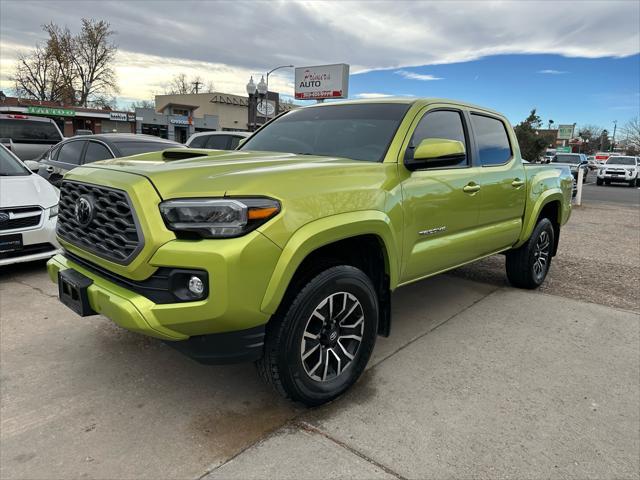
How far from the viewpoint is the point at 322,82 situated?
84.6 ft

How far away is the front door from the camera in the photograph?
10.6 ft

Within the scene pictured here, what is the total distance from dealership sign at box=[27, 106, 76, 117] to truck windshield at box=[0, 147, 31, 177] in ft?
130

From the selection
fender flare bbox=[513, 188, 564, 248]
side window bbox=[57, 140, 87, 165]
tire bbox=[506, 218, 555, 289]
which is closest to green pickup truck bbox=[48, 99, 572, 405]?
fender flare bbox=[513, 188, 564, 248]

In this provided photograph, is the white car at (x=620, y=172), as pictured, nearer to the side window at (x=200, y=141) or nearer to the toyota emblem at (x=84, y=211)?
the side window at (x=200, y=141)

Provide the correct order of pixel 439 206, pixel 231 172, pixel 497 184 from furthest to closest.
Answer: pixel 497 184 < pixel 439 206 < pixel 231 172

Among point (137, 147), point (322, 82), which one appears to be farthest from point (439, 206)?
point (322, 82)

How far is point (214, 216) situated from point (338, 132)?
A: 161cm

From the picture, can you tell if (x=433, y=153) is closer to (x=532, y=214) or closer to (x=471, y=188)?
(x=471, y=188)

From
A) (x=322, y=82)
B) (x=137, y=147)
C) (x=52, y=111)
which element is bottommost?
(x=137, y=147)

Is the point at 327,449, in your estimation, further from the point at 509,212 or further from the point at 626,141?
the point at 626,141

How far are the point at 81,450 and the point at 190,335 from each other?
810 millimetres

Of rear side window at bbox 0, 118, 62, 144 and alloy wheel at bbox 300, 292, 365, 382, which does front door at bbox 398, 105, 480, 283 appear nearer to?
alloy wheel at bbox 300, 292, 365, 382

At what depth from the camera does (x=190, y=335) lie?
7.61 feet

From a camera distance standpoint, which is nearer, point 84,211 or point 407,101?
point 84,211
